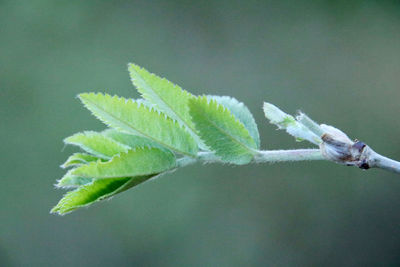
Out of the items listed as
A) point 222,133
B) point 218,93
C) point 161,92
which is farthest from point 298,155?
point 218,93

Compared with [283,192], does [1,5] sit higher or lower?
higher

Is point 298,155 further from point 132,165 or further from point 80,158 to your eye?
point 80,158

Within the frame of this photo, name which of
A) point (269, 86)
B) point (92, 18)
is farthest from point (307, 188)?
point (92, 18)

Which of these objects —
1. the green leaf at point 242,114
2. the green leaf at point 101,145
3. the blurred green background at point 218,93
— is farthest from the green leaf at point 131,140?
the blurred green background at point 218,93

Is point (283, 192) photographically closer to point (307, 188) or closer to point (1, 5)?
point (307, 188)

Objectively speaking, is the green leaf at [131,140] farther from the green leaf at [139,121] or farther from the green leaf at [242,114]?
the green leaf at [242,114]

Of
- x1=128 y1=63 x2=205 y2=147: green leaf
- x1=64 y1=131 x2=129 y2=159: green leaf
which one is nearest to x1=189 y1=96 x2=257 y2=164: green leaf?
x1=128 y1=63 x2=205 y2=147: green leaf

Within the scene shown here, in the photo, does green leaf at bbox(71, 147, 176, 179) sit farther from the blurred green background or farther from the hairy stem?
the blurred green background

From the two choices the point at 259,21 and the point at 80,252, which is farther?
the point at 259,21
